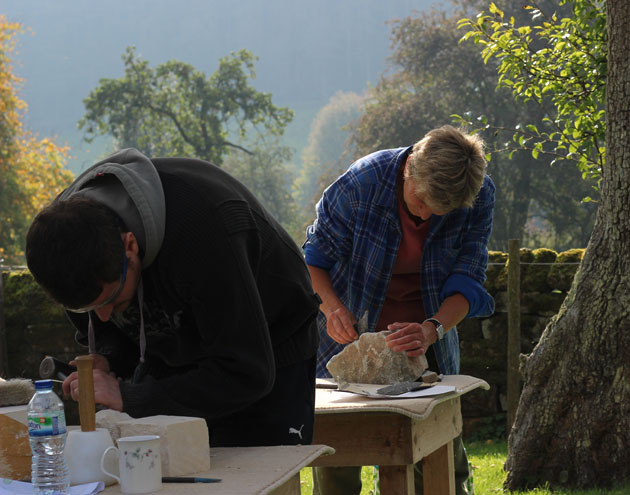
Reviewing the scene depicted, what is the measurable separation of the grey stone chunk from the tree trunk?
1791 millimetres

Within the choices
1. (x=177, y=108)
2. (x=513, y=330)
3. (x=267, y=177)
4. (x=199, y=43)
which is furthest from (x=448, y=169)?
(x=199, y=43)

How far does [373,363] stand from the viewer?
3.44m

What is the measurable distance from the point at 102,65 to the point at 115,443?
11633 centimetres

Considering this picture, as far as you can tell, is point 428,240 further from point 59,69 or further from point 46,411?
point 59,69

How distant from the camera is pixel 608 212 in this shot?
4840 millimetres

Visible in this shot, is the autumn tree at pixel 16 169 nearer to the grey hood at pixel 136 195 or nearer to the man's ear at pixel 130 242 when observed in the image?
the grey hood at pixel 136 195

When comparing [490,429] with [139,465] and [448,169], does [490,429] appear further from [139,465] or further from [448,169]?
[139,465]

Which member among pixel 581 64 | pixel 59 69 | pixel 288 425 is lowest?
pixel 288 425

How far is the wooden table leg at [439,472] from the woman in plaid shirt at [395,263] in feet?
0.93

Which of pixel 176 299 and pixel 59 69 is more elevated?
pixel 59 69

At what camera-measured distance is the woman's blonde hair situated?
316cm

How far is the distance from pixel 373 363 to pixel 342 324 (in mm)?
214

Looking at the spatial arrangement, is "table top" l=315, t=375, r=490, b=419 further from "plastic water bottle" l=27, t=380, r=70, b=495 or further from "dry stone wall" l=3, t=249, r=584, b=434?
"dry stone wall" l=3, t=249, r=584, b=434

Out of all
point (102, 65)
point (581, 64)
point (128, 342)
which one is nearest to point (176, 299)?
point (128, 342)
